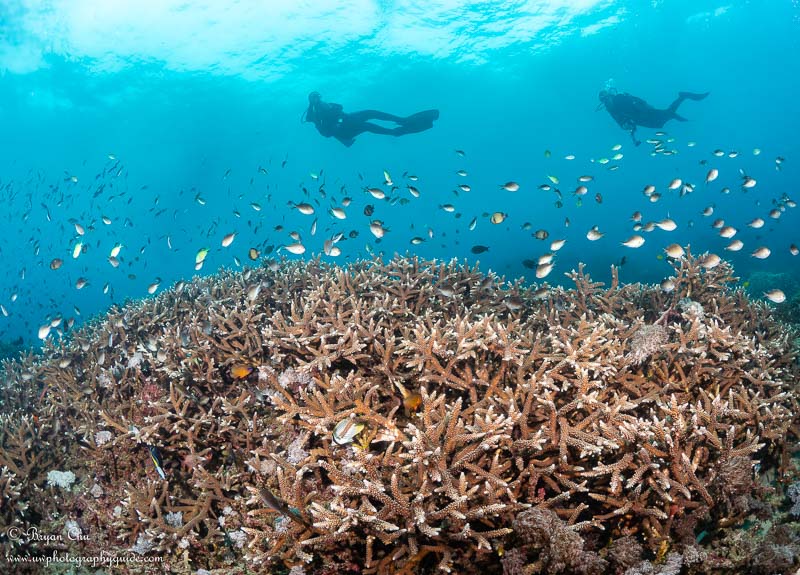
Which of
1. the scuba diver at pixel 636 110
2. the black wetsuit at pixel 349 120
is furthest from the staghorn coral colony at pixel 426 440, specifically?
the black wetsuit at pixel 349 120

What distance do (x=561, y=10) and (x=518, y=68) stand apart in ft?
36.9

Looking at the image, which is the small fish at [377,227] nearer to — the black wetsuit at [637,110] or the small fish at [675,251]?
the small fish at [675,251]

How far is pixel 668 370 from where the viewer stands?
4391 mm

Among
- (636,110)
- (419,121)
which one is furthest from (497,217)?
(636,110)

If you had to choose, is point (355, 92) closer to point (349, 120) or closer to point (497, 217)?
point (349, 120)

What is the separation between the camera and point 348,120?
21328 mm

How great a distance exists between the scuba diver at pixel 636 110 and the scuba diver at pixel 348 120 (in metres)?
8.61

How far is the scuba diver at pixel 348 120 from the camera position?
21.0 metres

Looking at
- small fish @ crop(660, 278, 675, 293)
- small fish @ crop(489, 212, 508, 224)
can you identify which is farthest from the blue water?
small fish @ crop(660, 278, 675, 293)

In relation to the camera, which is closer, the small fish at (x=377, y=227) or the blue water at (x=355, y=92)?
the small fish at (x=377, y=227)

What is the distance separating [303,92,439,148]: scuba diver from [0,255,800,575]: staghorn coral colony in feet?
56.0

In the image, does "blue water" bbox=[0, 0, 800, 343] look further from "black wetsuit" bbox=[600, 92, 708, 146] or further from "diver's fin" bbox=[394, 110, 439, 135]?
"diver's fin" bbox=[394, 110, 439, 135]

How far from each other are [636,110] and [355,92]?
31.6 meters

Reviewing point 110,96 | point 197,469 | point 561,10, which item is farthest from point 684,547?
point 110,96
